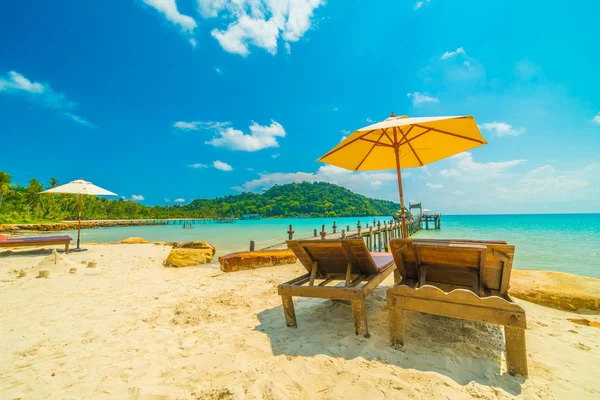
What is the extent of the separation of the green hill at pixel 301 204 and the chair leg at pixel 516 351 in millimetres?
114779

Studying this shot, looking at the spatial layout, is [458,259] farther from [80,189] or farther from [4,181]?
[4,181]

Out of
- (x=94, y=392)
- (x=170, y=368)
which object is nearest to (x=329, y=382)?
(x=170, y=368)

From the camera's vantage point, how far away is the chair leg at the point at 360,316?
2.97 m

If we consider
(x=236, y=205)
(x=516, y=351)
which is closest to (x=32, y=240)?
(x=516, y=351)

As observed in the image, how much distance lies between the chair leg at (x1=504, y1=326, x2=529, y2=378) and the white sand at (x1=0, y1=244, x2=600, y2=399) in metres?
0.08

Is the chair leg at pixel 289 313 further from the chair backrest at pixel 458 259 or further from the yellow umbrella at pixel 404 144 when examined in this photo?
the yellow umbrella at pixel 404 144

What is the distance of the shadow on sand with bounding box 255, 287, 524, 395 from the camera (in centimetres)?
237

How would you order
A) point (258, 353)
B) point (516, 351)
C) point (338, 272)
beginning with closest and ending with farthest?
point (516, 351), point (258, 353), point (338, 272)

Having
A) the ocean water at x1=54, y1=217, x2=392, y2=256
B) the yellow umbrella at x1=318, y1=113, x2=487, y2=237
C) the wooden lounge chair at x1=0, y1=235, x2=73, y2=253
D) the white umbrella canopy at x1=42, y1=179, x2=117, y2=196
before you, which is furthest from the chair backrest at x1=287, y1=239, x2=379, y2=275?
the wooden lounge chair at x1=0, y1=235, x2=73, y2=253

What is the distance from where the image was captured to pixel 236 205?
133875 millimetres

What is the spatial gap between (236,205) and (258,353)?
135369mm

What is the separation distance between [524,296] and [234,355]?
238 inches

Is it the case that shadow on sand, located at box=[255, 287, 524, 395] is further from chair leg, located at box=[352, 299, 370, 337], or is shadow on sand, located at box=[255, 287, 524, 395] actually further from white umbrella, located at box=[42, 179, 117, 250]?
white umbrella, located at box=[42, 179, 117, 250]

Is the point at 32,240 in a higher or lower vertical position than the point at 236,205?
lower
